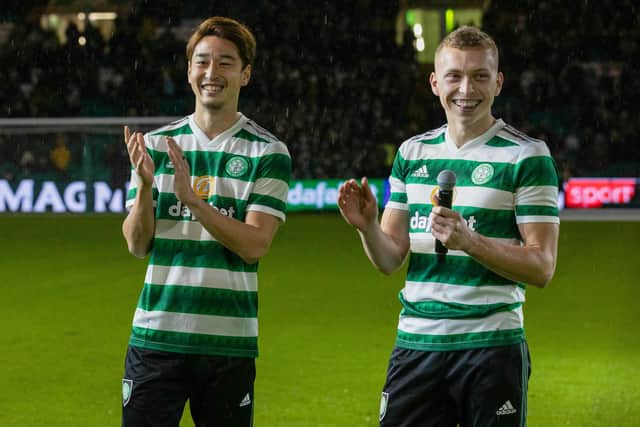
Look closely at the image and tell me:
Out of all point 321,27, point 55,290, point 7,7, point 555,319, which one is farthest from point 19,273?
point 7,7

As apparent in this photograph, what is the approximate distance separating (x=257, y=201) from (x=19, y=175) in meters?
18.1

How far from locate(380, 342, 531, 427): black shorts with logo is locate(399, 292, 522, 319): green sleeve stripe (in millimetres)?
111

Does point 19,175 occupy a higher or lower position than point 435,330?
lower

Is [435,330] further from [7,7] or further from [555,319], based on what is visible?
[7,7]

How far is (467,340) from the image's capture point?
3.21 metres

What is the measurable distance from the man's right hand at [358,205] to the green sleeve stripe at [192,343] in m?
0.56

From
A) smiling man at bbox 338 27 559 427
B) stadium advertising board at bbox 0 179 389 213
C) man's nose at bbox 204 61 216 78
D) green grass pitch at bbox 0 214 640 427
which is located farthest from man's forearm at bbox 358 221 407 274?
stadium advertising board at bbox 0 179 389 213

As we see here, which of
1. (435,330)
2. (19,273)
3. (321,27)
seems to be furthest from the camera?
(321,27)

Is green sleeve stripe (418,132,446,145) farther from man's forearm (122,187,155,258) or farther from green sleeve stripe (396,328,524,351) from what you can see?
man's forearm (122,187,155,258)

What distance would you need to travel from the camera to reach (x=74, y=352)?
8.53 metres

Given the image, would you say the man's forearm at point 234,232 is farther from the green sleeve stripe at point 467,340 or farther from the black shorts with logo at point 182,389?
the green sleeve stripe at point 467,340

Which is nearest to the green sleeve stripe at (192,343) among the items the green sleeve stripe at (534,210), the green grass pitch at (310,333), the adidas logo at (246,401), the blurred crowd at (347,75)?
the adidas logo at (246,401)

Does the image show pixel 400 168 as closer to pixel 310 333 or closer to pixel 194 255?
pixel 194 255

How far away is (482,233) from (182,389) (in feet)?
3.60
